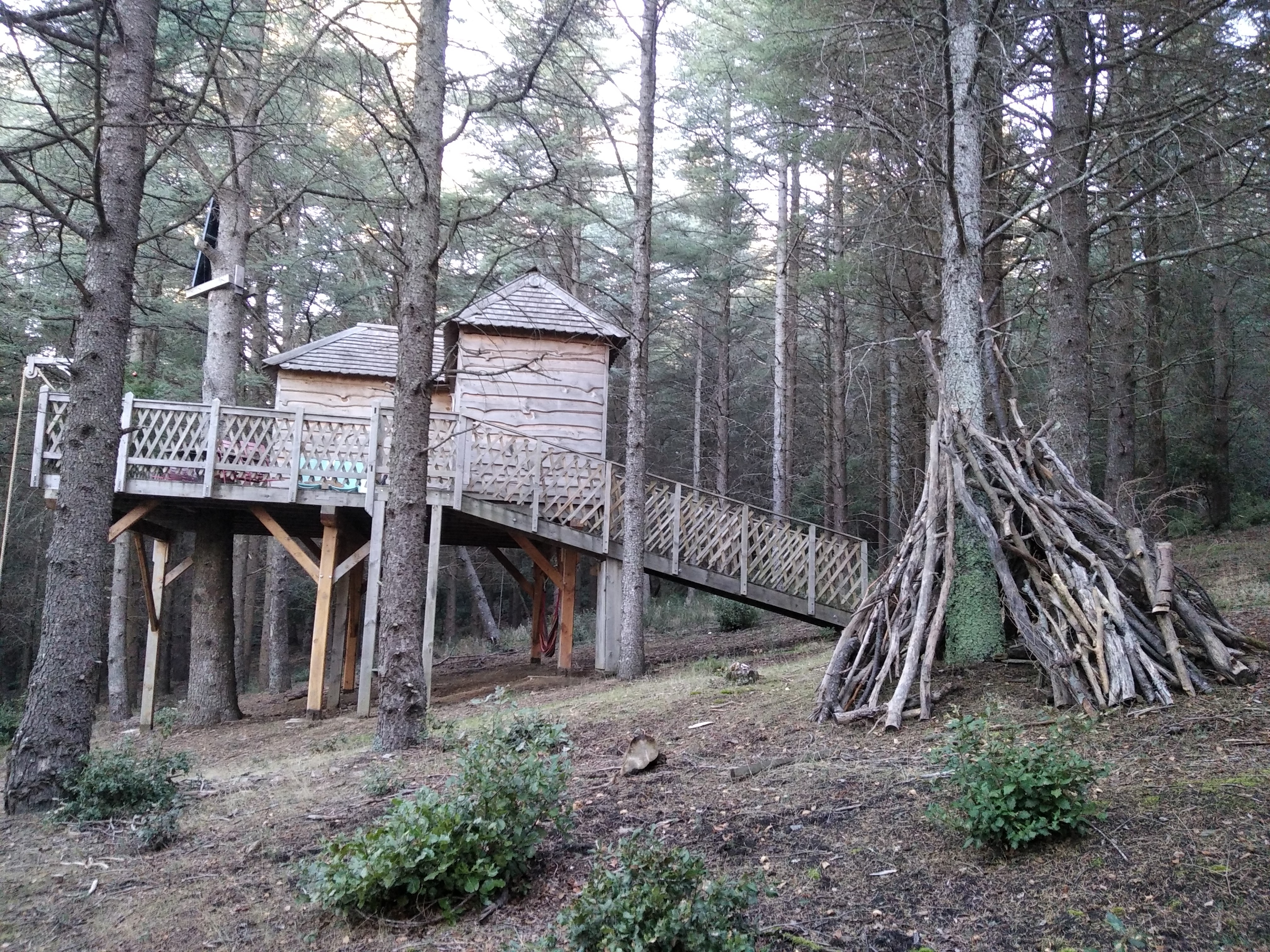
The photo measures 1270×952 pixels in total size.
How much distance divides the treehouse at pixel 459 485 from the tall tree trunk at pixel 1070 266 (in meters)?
4.81

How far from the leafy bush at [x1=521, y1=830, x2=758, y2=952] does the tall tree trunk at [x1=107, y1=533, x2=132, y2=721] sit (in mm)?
14816

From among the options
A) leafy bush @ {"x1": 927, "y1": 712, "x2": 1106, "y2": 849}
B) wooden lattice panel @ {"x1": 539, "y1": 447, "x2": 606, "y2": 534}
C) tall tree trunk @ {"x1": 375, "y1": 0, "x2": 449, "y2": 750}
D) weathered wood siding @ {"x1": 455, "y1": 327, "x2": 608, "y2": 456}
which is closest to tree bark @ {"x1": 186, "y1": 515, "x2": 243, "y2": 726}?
weathered wood siding @ {"x1": 455, "y1": 327, "x2": 608, "y2": 456}

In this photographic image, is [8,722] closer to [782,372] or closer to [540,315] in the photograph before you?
[540,315]

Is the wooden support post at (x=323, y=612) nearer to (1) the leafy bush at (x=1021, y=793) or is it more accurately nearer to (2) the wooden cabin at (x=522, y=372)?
(2) the wooden cabin at (x=522, y=372)

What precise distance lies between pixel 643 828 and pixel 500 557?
43.7 feet

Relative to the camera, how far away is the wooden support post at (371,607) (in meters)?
11.3

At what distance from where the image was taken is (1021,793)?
3.52 m

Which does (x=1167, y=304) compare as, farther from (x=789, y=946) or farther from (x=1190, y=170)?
(x=789, y=946)

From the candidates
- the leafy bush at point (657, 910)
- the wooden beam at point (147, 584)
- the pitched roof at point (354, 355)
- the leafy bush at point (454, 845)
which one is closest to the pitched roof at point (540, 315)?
the pitched roof at point (354, 355)

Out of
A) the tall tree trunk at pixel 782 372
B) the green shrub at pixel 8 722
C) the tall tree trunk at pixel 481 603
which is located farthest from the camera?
the tall tree trunk at pixel 481 603

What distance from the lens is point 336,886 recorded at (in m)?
3.64

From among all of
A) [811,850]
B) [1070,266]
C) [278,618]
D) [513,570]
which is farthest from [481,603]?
[811,850]

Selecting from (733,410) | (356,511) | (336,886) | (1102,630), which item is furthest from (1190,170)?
(733,410)

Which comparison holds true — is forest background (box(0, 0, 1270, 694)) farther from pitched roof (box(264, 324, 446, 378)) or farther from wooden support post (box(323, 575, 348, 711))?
wooden support post (box(323, 575, 348, 711))
